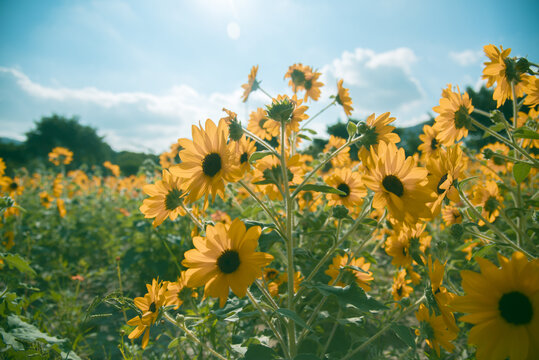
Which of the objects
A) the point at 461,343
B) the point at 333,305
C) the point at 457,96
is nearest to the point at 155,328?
the point at 333,305

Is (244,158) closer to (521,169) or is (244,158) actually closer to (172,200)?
(172,200)

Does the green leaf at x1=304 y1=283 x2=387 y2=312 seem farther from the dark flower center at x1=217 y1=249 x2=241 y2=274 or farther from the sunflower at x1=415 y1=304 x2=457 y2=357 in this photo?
the sunflower at x1=415 y1=304 x2=457 y2=357

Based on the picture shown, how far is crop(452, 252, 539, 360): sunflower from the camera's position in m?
0.68

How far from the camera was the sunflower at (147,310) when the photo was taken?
1155 millimetres

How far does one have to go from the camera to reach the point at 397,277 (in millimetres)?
1884

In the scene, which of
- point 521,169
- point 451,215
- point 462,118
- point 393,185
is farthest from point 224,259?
point 451,215

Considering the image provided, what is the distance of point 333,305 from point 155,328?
62.8 inches

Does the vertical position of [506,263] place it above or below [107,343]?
above

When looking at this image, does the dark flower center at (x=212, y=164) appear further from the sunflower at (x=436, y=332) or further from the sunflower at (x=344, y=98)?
the sunflower at (x=344, y=98)

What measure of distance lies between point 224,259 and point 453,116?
154cm

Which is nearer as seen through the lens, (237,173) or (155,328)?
(237,173)

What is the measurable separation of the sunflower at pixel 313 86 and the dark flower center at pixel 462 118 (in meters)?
1.35

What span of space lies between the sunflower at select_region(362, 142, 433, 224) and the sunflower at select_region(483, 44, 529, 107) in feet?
3.45

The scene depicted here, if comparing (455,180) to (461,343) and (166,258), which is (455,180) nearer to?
(461,343)
